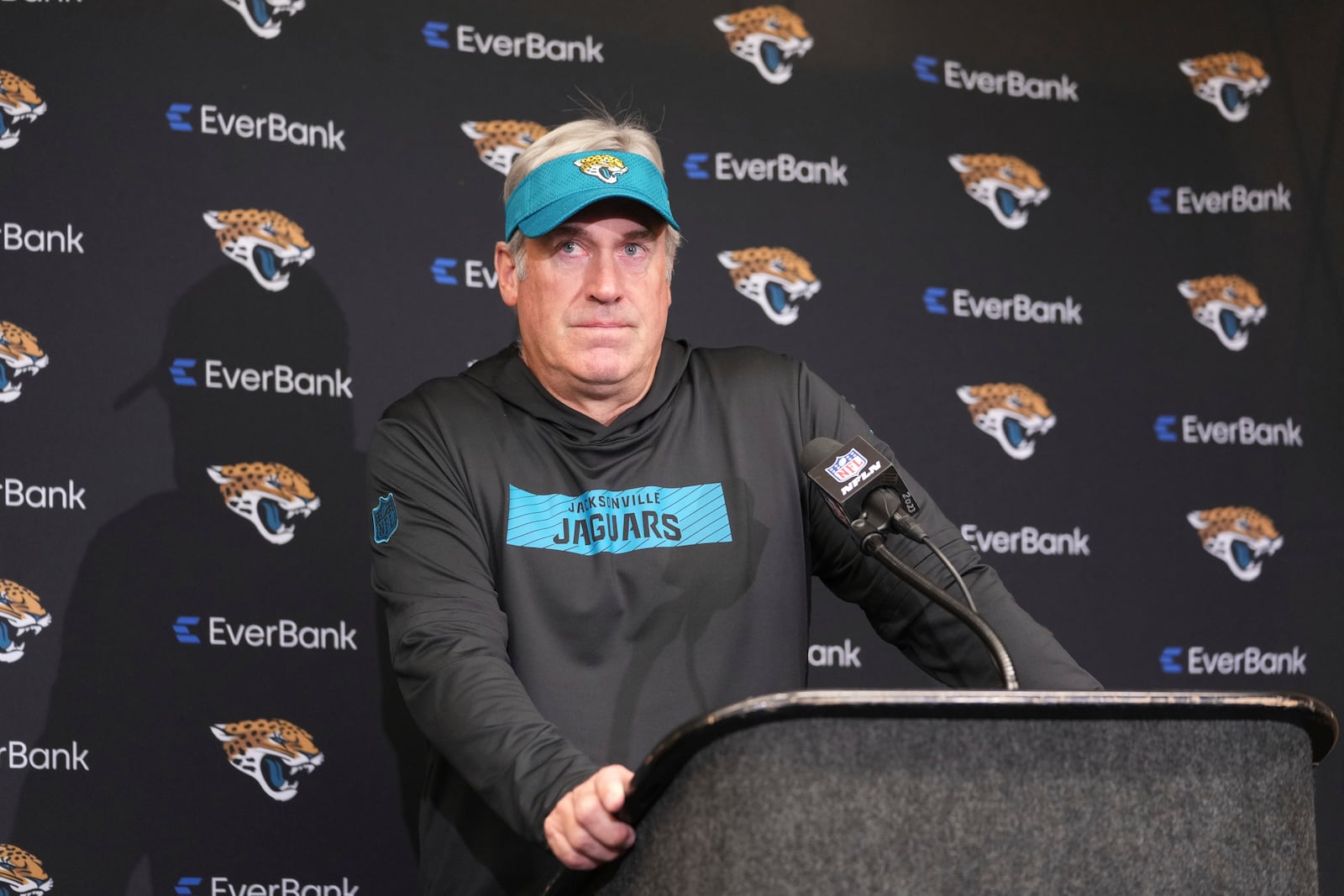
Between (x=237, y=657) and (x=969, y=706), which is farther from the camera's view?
(x=237, y=657)

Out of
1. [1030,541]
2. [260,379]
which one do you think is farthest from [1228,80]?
[260,379]

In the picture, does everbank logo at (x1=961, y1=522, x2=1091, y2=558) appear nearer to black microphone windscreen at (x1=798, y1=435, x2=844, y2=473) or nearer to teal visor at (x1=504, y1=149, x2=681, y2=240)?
teal visor at (x1=504, y1=149, x2=681, y2=240)

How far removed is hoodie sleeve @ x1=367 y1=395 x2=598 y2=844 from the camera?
130cm

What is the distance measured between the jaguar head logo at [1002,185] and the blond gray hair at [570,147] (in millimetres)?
1522

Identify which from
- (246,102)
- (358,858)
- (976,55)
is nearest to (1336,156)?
(976,55)

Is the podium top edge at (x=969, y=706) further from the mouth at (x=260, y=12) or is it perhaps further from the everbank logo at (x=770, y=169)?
the mouth at (x=260, y=12)

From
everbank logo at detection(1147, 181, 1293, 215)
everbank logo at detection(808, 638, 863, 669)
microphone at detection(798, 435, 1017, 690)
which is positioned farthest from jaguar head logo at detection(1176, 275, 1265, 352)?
microphone at detection(798, 435, 1017, 690)

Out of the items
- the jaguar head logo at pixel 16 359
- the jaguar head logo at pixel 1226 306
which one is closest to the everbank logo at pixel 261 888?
the jaguar head logo at pixel 16 359

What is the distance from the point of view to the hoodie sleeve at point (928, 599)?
5.34 ft

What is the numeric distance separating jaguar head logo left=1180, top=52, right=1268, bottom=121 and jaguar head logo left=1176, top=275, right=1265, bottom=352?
48cm

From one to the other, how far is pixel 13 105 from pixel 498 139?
1052 mm

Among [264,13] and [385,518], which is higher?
[264,13]

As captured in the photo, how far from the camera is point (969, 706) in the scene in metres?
1.01

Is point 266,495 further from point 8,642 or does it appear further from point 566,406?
point 566,406
